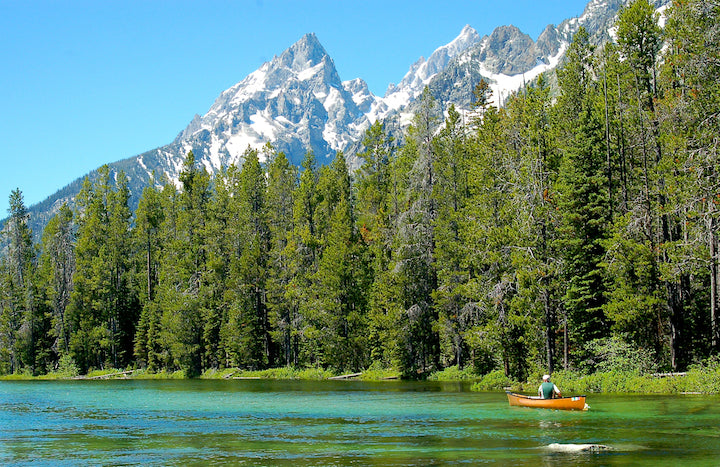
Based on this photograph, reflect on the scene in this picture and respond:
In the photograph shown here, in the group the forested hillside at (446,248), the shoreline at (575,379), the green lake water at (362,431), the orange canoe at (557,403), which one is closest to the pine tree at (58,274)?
the forested hillside at (446,248)

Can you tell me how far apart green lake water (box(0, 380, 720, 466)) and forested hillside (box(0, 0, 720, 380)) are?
717 cm

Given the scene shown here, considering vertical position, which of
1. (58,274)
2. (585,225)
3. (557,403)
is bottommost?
(557,403)

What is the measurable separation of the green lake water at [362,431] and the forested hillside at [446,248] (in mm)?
7169

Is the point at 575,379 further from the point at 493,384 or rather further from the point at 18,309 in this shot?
the point at 18,309

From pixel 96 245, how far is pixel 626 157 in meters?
63.1

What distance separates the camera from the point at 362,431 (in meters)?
25.0

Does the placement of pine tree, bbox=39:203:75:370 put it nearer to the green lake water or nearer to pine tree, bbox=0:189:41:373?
pine tree, bbox=0:189:41:373

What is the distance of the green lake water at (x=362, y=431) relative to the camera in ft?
63.2

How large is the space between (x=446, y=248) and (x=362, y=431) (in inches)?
1146

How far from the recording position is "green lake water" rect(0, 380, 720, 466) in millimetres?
19250

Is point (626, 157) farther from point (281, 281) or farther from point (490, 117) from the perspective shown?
point (281, 281)

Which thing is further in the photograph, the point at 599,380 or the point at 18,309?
the point at 18,309

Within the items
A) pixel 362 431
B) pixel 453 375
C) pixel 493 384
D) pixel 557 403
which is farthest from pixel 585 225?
pixel 362 431

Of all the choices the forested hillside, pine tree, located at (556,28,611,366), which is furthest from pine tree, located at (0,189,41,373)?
pine tree, located at (556,28,611,366)
